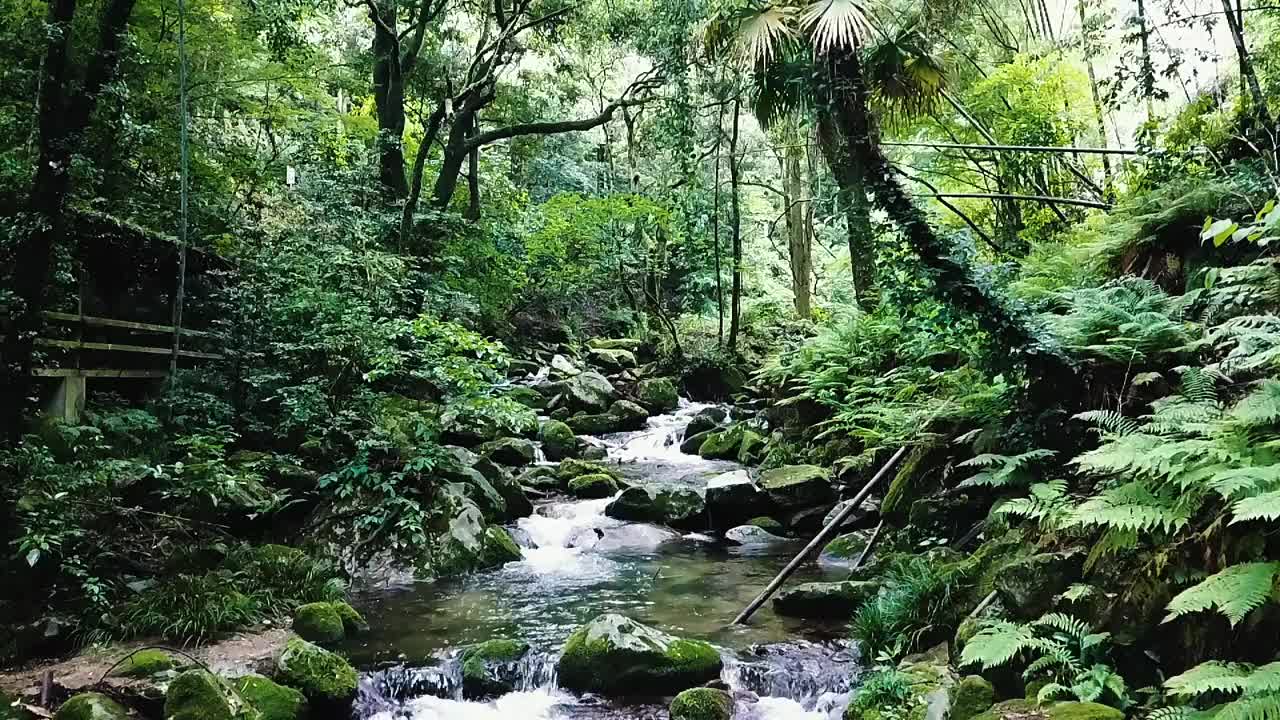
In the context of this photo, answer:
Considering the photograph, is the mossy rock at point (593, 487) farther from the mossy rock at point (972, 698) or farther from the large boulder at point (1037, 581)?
the mossy rock at point (972, 698)

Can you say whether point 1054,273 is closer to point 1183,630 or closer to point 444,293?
point 1183,630

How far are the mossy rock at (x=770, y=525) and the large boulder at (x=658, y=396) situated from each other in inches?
318

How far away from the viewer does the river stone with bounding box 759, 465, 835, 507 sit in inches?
429

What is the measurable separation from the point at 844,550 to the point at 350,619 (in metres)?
5.53

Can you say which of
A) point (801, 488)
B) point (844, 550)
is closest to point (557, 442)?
point (801, 488)

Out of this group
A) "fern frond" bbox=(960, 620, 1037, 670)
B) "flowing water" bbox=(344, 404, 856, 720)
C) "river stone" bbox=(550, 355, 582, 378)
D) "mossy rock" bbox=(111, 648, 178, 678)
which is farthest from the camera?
"river stone" bbox=(550, 355, 582, 378)

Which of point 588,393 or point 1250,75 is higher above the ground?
point 1250,75

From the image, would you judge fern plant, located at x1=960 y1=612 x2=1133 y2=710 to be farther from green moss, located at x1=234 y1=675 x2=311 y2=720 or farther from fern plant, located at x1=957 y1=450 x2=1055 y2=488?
green moss, located at x1=234 y1=675 x2=311 y2=720

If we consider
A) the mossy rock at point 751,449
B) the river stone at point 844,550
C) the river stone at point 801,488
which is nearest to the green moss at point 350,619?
the river stone at point 844,550

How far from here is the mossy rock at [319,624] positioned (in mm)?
7074

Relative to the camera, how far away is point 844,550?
930 cm

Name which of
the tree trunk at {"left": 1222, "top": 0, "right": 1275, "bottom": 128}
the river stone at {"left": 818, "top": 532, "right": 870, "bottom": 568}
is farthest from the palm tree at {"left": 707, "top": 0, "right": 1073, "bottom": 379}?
the river stone at {"left": 818, "top": 532, "right": 870, "bottom": 568}

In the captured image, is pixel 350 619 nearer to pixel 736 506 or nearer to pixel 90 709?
pixel 90 709

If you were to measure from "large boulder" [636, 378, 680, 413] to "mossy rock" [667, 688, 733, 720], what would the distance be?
43.1 ft
